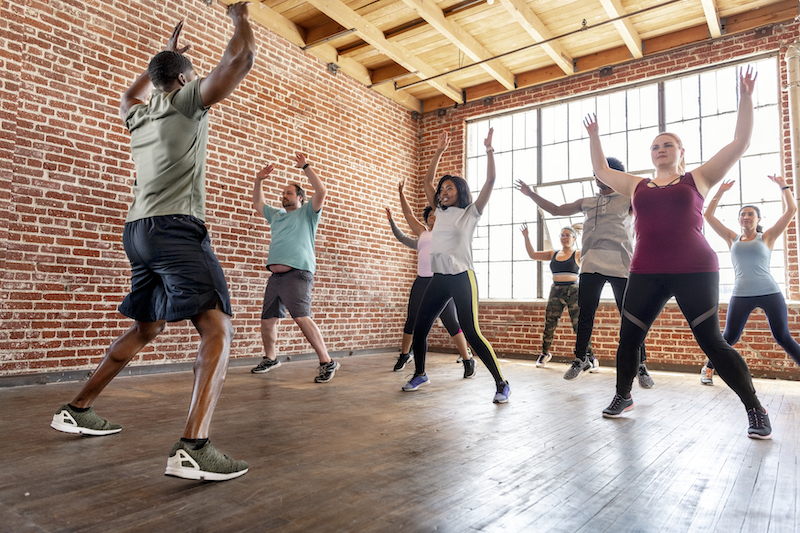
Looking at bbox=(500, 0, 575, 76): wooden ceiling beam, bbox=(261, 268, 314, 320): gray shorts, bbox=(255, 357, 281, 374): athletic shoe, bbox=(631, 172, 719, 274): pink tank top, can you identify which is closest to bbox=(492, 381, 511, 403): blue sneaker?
bbox=(631, 172, 719, 274): pink tank top

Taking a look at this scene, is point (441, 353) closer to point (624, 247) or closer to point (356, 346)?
point (356, 346)

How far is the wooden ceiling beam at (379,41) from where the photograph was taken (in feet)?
18.9

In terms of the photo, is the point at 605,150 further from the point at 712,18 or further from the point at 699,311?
the point at 699,311

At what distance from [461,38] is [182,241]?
216 inches

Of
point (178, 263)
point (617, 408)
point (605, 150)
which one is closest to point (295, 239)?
point (178, 263)

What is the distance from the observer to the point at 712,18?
5.77 meters

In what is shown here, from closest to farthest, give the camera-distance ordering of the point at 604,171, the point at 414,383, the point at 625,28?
the point at 604,171 < the point at 414,383 < the point at 625,28

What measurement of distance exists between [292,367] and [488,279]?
3.55m

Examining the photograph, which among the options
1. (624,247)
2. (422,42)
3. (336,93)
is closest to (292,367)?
(624,247)

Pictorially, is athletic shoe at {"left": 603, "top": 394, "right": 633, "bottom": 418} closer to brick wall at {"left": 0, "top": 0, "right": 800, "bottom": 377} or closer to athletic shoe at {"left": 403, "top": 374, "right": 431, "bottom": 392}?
athletic shoe at {"left": 403, "top": 374, "right": 431, "bottom": 392}

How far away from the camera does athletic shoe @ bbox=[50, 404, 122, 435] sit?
2188 millimetres

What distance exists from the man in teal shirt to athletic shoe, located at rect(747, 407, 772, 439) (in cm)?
284

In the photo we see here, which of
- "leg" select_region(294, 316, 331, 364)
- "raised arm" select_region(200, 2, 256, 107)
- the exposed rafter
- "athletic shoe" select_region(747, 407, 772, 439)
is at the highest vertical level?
the exposed rafter

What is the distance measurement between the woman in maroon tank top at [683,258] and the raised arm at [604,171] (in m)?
0.02
